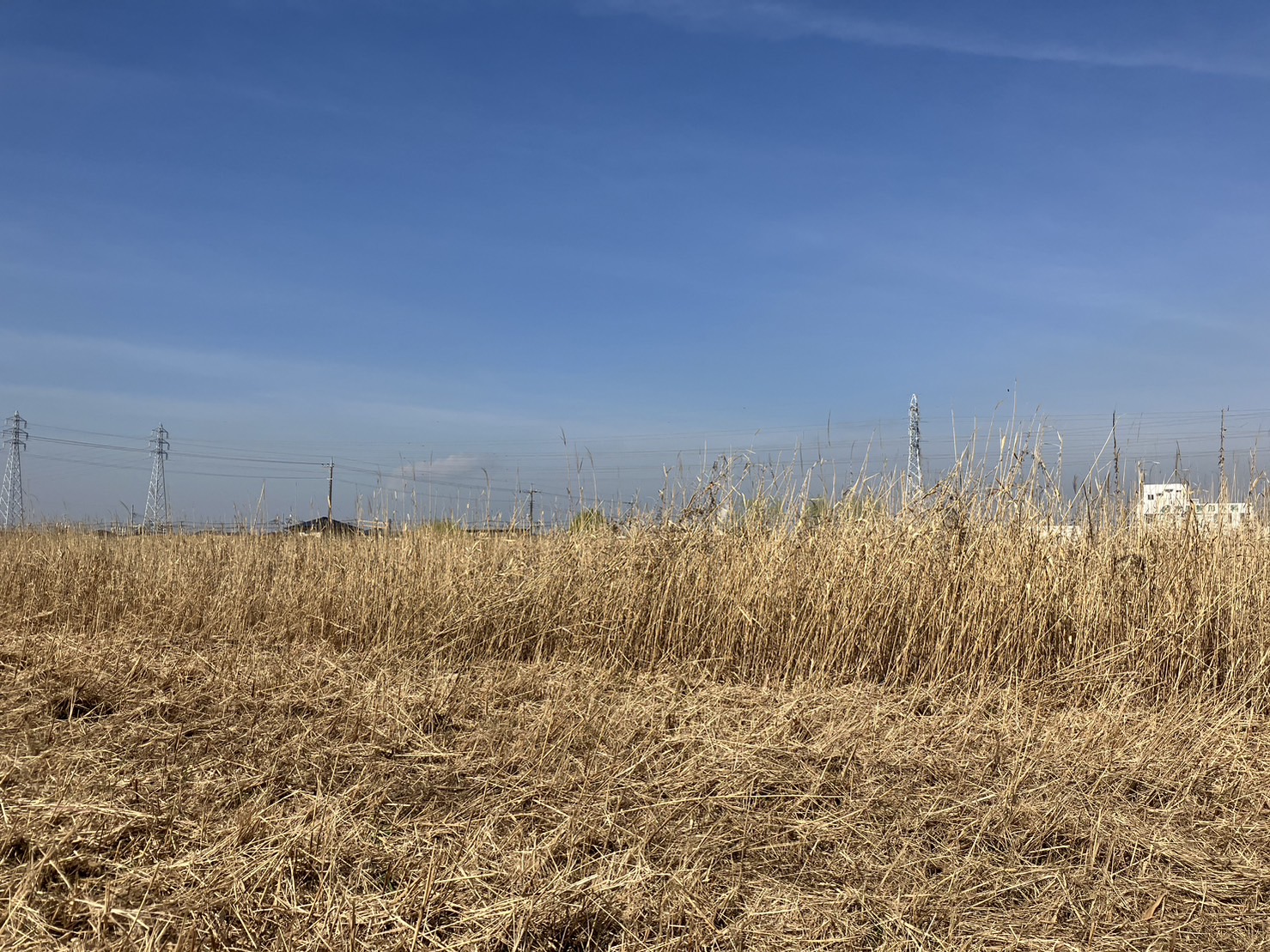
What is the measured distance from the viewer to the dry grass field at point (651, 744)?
1.92m

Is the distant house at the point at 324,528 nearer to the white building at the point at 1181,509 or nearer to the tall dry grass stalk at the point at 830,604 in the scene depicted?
the tall dry grass stalk at the point at 830,604

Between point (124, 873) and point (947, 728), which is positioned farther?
point (947, 728)

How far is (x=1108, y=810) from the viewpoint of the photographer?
262 cm

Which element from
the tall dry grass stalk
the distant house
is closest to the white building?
the tall dry grass stalk

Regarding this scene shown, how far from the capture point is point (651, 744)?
124 inches

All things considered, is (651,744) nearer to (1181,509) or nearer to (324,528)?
(1181,509)

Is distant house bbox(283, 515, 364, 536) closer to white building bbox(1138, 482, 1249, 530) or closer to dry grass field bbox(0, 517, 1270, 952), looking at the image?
A: dry grass field bbox(0, 517, 1270, 952)

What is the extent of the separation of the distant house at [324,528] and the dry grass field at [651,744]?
12.3 inches

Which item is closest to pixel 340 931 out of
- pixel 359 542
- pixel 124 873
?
pixel 124 873

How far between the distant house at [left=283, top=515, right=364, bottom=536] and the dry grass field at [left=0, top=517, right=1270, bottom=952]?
0.31 m

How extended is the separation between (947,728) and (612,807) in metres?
1.61

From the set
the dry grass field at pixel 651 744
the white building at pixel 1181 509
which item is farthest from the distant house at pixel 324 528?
the white building at pixel 1181 509

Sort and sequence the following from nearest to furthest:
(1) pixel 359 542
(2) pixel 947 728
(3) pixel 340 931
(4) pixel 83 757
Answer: (3) pixel 340 931 → (4) pixel 83 757 → (2) pixel 947 728 → (1) pixel 359 542

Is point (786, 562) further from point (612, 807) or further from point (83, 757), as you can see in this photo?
point (83, 757)
